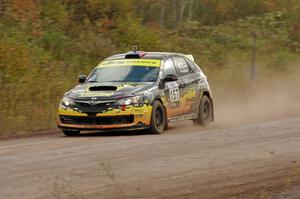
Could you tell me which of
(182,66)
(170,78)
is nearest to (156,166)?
(170,78)

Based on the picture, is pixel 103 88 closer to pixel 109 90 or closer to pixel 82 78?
pixel 109 90

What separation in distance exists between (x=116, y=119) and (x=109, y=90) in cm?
66

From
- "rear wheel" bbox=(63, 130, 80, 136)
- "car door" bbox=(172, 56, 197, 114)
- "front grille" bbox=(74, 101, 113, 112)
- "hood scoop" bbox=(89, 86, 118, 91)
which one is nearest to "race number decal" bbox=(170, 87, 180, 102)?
"car door" bbox=(172, 56, 197, 114)

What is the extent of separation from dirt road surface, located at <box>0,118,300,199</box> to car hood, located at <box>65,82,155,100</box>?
828 millimetres

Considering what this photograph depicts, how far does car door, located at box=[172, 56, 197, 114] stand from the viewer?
17.1 meters

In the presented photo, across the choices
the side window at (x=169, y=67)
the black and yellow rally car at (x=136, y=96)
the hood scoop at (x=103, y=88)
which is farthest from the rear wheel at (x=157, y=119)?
the side window at (x=169, y=67)

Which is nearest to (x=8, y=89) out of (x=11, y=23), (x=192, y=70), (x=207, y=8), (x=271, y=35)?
(x=192, y=70)

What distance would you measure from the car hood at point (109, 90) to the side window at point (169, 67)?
0.83m

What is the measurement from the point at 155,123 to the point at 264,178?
5.78 m

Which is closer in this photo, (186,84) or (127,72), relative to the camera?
(127,72)

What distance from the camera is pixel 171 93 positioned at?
648 inches

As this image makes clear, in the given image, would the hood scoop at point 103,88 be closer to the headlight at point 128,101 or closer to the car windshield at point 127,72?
the headlight at point 128,101

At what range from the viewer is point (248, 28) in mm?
39844

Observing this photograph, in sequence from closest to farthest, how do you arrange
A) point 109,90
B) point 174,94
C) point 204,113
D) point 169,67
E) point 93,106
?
point 93,106 < point 109,90 < point 174,94 < point 169,67 < point 204,113
